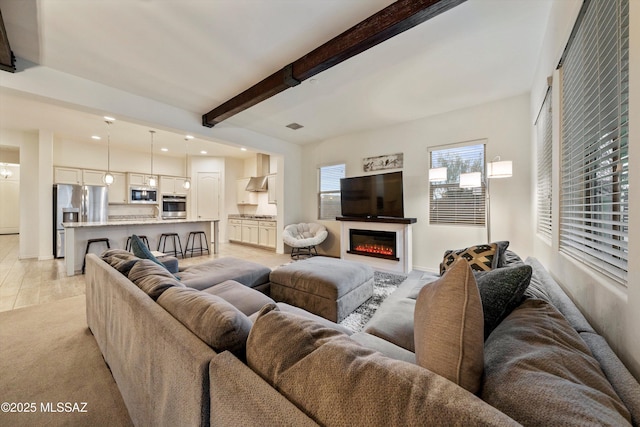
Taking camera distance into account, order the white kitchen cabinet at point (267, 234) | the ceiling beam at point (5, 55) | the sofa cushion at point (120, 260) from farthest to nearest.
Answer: the white kitchen cabinet at point (267, 234), the ceiling beam at point (5, 55), the sofa cushion at point (120, 260)

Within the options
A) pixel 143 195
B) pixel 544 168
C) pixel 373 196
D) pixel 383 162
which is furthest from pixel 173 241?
pixel 544 168

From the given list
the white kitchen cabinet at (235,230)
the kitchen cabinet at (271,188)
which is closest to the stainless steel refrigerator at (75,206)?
the white kitchen cabinet at (235,230)

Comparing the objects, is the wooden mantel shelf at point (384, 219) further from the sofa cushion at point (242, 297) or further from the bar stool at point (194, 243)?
the bar stool at point (194, 243)

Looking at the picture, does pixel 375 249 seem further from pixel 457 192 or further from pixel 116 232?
pixel 116 232

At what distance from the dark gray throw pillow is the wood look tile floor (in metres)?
4.19

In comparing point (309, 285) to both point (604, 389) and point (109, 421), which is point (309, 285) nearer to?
point (109, 421)

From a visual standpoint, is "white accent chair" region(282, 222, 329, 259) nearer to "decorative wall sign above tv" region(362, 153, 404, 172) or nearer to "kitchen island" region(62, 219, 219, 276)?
"decorative wall sign above tv" region(362, 153, 404, 172)

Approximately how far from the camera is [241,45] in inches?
94.2

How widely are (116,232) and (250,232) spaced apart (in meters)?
3.02

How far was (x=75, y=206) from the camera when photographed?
527 cm

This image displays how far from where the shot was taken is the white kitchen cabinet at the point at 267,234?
20.5ft

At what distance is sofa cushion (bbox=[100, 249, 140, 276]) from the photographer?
1667mm

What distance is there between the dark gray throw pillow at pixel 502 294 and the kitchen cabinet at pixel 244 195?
7.22 meters

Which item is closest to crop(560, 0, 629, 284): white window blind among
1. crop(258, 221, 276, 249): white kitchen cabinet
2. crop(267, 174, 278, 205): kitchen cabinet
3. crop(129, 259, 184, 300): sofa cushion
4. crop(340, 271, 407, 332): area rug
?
crop(340, 271, 407, 332): area rug
